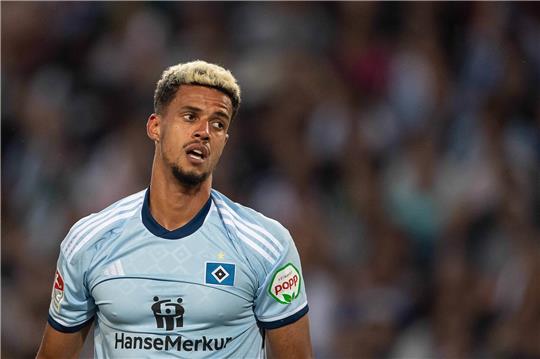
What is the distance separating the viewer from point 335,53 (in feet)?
25.2

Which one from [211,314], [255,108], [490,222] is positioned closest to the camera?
[211,314]

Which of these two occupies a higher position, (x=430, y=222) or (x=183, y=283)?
(x=430, y=222)

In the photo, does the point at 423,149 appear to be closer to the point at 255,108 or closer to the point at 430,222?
the point at 430,222

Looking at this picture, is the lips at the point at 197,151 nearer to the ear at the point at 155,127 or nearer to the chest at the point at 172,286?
the ear at the point at 155,127

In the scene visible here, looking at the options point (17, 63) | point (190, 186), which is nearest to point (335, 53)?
point (17, 63)

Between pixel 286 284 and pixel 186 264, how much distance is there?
0.40m

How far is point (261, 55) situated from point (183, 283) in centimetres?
424

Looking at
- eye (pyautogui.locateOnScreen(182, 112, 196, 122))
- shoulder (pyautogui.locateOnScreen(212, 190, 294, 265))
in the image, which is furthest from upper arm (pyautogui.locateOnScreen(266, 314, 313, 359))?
eye (pyautogui.locateOnScreen(182, 112, 196, 122))

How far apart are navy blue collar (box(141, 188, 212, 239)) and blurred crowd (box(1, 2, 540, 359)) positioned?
9.86 feet

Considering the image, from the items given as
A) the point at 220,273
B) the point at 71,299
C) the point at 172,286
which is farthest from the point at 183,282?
the point at 71,299

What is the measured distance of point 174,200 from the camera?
12.9ft

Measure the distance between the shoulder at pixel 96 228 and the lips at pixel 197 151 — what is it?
33 centimetres

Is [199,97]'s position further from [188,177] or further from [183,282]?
[183,282]

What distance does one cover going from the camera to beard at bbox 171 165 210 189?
3.86m
